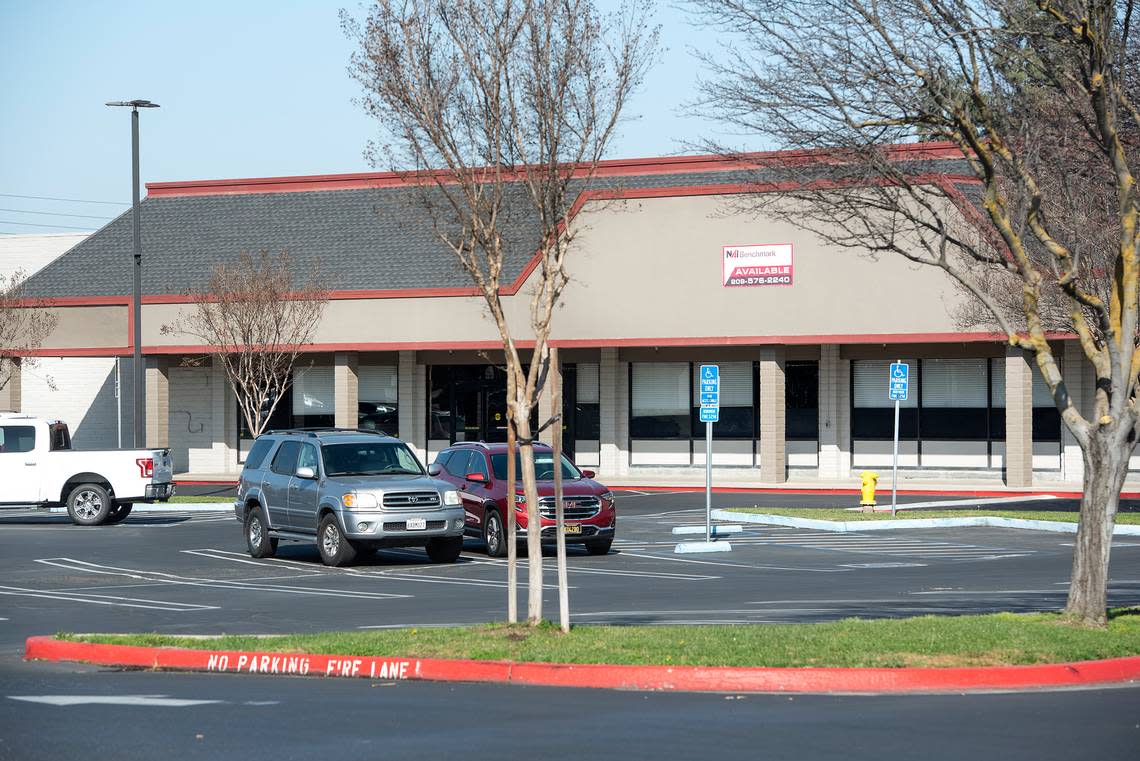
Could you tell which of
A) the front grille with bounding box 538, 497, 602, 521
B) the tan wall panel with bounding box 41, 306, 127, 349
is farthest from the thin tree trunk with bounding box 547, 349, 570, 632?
the tan wall panel with bounding box 41, 306, 127, 349

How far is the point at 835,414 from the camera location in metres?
42.4

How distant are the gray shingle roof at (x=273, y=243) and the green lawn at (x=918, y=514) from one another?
1404cm

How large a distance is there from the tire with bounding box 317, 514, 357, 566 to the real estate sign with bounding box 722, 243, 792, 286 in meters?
20.2

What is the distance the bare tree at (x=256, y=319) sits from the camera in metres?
37.8

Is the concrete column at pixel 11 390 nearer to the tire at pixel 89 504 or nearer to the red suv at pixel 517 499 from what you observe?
the tire at pixel 89 504

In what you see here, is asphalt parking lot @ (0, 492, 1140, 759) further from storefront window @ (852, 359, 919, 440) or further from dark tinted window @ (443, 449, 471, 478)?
storefront window @ (852, 359, 919, 440)

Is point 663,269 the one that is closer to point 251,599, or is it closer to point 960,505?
point 960,505

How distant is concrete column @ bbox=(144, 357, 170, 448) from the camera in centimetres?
4559

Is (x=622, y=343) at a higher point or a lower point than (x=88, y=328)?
→ lower

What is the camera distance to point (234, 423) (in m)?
48.0

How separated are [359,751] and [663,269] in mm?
33109

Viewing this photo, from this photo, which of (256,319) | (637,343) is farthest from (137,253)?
(637,343)

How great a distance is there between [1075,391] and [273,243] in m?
23.4

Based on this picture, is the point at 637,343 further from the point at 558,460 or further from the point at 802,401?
the point at 558,460
